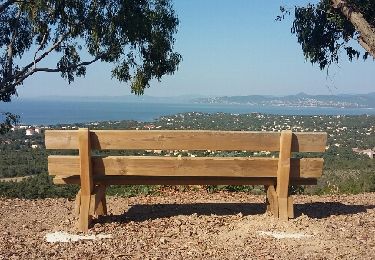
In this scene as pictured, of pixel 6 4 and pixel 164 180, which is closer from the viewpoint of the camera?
pixel 164 180

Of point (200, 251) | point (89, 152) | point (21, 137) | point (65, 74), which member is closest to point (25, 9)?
point (65, 74)

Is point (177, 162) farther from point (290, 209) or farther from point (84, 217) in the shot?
point (290, 209)

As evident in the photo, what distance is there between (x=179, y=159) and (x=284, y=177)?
3.43 ft

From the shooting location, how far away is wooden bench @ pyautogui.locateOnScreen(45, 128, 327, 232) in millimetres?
4555

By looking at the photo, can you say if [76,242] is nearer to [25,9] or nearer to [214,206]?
[214,206]

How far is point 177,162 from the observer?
4652 mm

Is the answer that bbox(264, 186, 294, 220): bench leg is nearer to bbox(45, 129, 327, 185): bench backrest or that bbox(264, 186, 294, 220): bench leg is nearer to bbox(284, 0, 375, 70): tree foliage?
bbox(45, 129, 327, 185): bench backrest

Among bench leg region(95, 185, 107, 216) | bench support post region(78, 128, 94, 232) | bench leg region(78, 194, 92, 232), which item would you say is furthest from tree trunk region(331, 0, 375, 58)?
bench leg region(78, 194, 92, 232)

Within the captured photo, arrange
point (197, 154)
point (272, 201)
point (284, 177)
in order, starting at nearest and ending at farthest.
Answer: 1. point (284, 177)
2. point (272, 201)
3. point (197, 154)

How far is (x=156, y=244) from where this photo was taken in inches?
161

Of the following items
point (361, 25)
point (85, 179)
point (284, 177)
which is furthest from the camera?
point (361, 25)

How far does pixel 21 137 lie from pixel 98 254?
43.1 meters

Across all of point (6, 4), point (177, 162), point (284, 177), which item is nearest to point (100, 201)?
point (177, 162)

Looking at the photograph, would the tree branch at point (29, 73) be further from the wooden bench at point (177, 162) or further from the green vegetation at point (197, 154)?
the wooden bench at point (177, 162)
